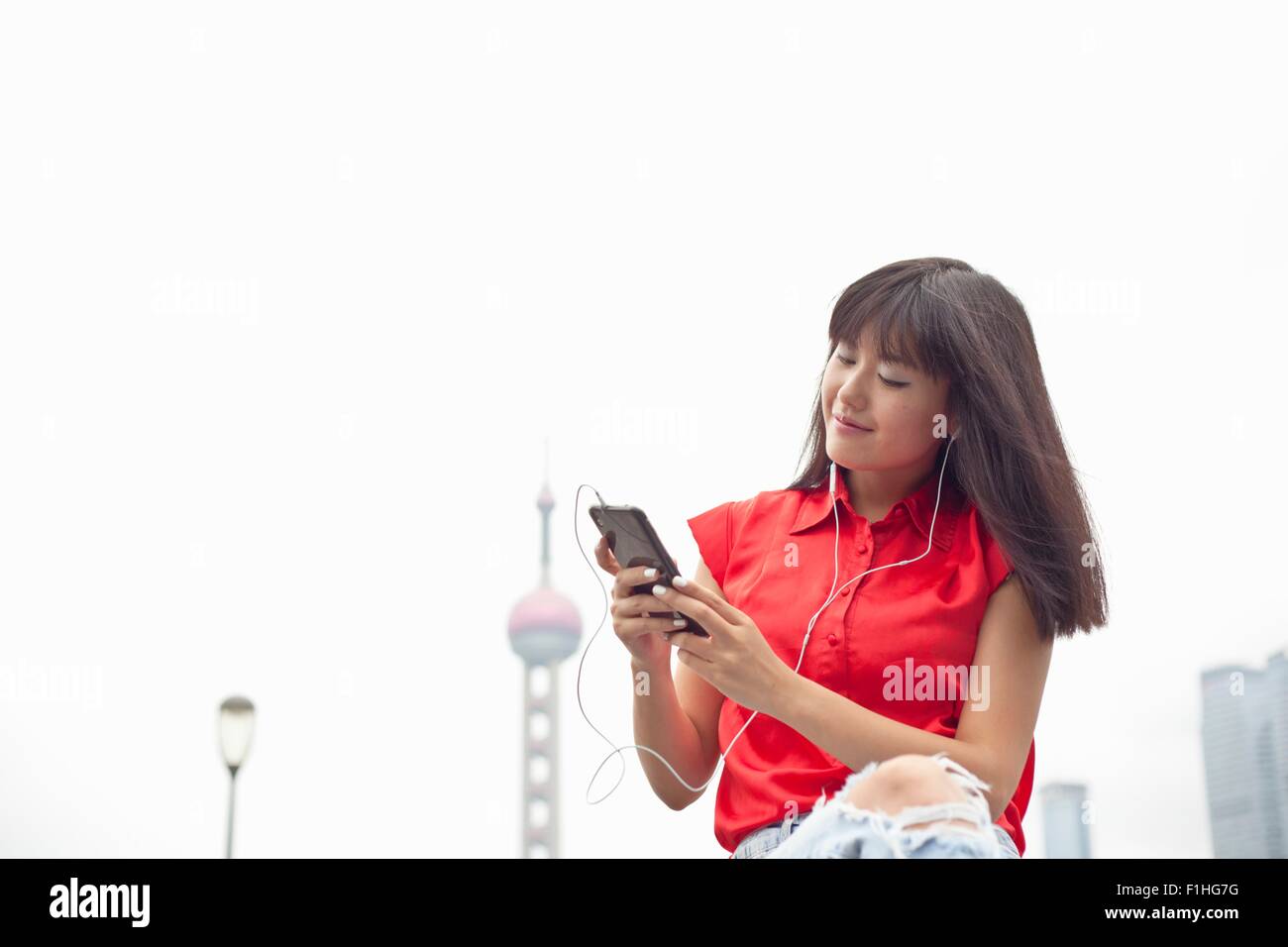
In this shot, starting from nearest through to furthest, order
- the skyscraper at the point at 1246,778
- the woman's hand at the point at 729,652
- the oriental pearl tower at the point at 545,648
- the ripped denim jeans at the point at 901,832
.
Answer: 1. the ripped denim jeans at the point at 901,832
2. the woman's hand at the point at 729,652
3. the skyscraper at the point at 1246,778
4. the oriental pearl tower at the point at 545,648

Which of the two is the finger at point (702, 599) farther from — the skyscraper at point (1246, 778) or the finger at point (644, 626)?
the skyscraper at point (1246, 778)

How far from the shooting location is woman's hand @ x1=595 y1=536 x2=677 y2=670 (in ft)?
4.58

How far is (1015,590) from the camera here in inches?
56.7

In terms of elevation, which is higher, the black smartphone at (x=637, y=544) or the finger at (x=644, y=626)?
the black smartphone at (x=637, y=544)

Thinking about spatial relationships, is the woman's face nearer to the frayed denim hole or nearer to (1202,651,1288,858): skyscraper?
the frayed denim hole

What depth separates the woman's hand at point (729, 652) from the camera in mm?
1304

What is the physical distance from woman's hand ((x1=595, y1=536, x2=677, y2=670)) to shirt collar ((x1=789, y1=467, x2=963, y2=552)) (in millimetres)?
256

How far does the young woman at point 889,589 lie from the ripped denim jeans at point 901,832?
18 centimetres

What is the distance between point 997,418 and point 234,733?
459cm

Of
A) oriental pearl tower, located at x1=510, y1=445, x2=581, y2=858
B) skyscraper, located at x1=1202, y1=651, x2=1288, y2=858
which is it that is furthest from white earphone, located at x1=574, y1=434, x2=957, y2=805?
oriental pearl tower, located at x1=510, y1=445, x2=581, y2=858

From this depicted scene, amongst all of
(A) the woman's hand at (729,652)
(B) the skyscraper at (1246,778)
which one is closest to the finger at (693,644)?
(A) the woman's hand at (729,652)
